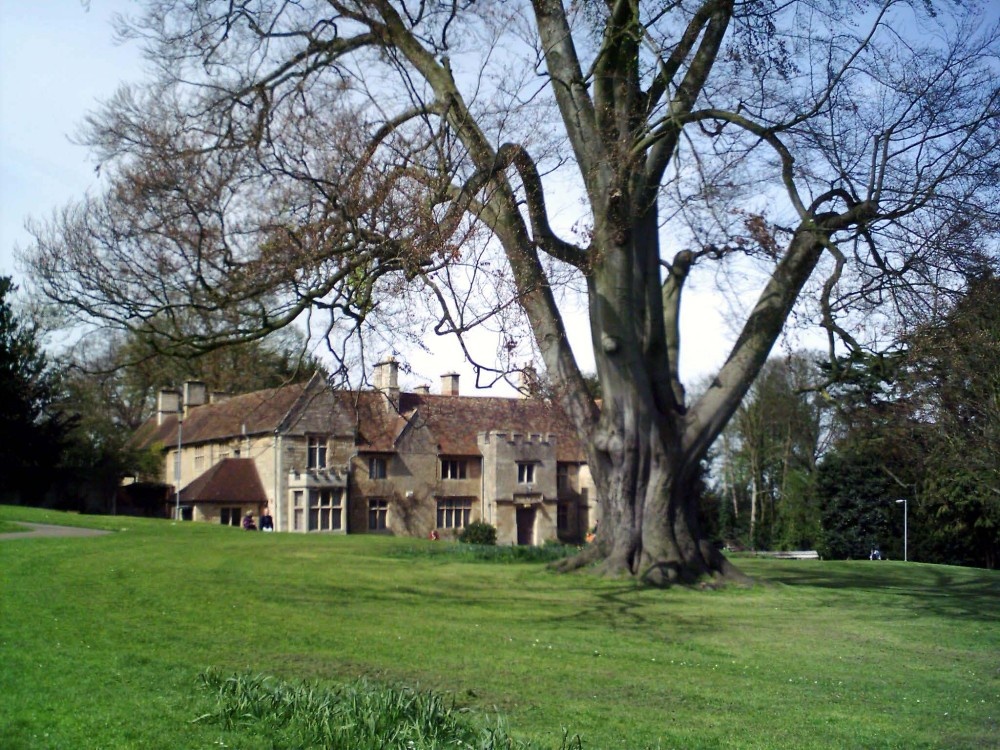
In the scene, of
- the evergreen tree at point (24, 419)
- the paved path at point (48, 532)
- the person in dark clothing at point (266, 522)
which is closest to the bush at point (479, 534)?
the person in dark clothing at point (266, 522)

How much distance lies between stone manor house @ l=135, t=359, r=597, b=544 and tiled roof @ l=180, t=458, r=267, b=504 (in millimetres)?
56

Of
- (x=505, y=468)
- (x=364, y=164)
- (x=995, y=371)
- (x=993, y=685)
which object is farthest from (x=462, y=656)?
(x=505, y=468)

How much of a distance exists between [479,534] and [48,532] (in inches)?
1139

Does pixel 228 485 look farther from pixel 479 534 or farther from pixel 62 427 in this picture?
pixel 479 534

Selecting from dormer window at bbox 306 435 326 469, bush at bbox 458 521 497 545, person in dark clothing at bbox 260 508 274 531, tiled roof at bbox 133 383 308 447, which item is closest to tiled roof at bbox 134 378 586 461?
tiled roof at bbox 133 383 308 447

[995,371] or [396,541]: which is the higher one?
[995,371]

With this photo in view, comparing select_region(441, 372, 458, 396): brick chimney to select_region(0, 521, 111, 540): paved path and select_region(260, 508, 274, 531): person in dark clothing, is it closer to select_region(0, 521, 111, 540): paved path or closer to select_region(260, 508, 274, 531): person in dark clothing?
select_region(260, 508, 274, 531): person in dark clothing

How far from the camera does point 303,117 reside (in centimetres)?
1650

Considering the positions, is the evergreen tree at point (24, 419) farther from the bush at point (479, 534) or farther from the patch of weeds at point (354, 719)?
the patch of weeds at point (354, 719)

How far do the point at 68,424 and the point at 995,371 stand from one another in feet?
133

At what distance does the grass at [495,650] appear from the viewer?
8.48 metres

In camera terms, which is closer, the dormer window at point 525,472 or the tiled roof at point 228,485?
the tiled roof at point 228,485

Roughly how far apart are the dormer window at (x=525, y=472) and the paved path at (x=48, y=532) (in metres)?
32.1

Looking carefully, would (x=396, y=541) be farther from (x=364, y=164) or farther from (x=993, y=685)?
(x=993, y=685)
